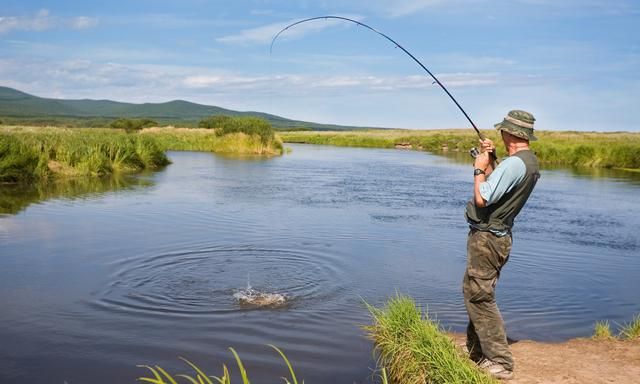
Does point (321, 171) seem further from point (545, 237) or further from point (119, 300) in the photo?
point (119, 300)

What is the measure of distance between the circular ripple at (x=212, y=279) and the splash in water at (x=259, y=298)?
0.09 meters

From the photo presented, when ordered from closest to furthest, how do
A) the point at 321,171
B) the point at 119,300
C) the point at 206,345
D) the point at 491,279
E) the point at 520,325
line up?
the point at 491,279 < the point at 206,345 < the point at 520,325 < the point at 119,300 < the point at 321,171

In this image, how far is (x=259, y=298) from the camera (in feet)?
22.9

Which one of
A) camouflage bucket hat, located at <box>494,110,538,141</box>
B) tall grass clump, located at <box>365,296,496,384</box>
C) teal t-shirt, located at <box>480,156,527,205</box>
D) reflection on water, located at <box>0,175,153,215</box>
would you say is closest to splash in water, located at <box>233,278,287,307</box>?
tall grass clump, located at <box>365,296,496,384</box>

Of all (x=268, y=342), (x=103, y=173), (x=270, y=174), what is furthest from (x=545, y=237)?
(x=103, y=173)

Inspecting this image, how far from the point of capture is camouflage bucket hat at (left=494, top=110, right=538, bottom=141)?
4.32 metres

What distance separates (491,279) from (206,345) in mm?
2482

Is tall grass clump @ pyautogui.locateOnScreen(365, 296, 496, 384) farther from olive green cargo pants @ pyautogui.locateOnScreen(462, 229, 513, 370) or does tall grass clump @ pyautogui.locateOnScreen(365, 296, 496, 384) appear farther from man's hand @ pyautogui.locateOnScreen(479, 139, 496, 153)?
man's hand @ pyautogui.locateOnScreen(479, 139, 496, 153)

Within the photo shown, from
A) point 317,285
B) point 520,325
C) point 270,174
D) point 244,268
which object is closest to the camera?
point 520,325

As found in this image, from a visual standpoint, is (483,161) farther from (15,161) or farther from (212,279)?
(15,161)

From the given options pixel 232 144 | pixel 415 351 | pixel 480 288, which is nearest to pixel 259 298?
pixel 415 351

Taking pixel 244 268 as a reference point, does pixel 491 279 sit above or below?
above

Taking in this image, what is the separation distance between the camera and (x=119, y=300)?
6766 millimetres

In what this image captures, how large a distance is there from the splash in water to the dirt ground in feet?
7.09
